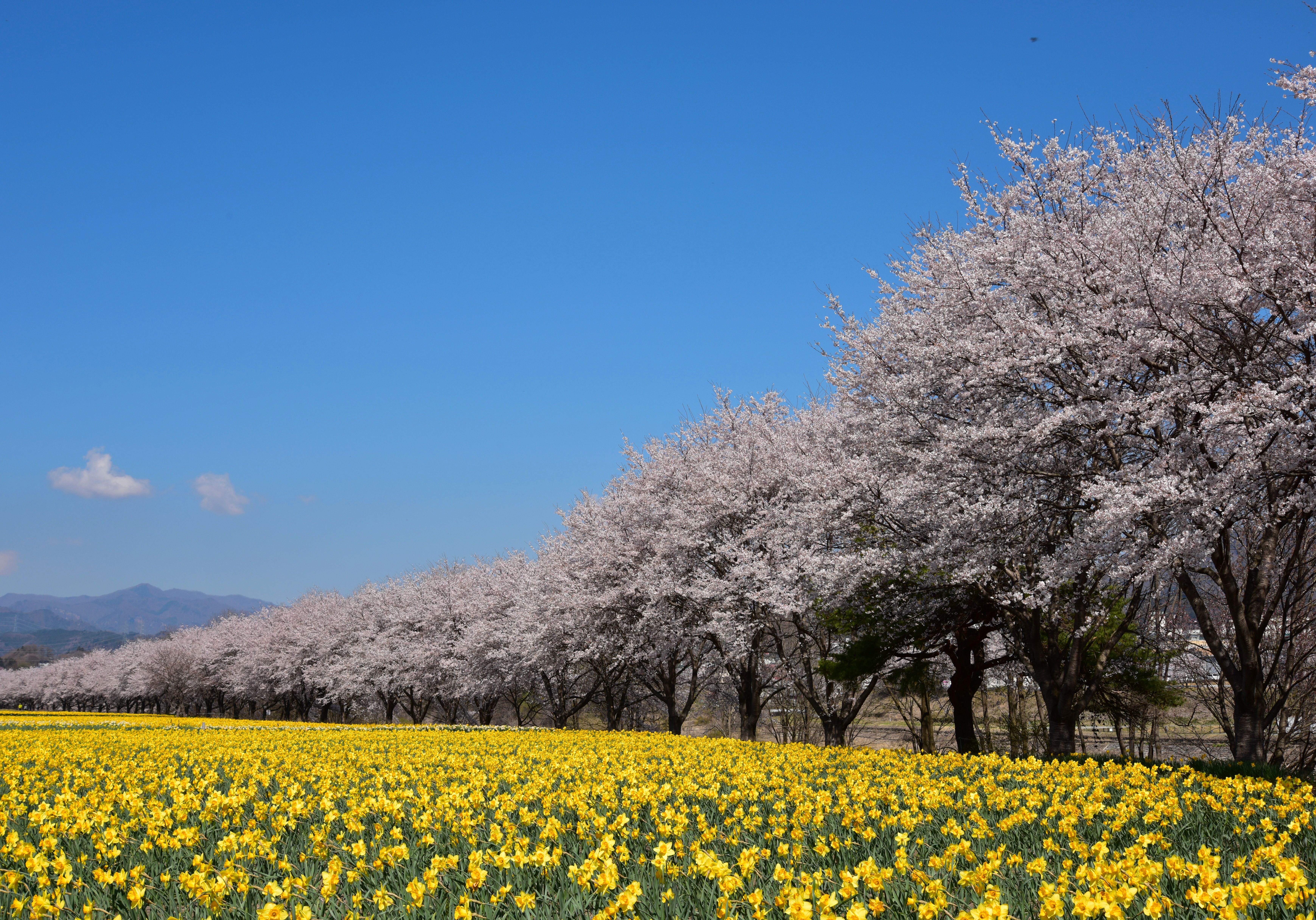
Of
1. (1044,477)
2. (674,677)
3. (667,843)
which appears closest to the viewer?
(667,843)

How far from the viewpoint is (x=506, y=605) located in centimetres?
3997

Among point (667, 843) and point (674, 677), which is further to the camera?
point (674, 677)

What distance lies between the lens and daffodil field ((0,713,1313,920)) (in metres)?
3.97

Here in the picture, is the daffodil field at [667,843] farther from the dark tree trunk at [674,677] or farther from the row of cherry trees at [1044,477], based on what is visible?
the dark tree trunk at [674,677]

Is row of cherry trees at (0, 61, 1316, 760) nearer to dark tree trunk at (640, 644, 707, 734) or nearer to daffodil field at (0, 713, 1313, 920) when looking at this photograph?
dark tree trunk at (640, 644, 707, 734)

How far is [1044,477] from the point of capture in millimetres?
13461

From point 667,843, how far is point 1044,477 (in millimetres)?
10749

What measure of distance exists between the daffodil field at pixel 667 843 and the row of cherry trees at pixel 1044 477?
14.1 feet

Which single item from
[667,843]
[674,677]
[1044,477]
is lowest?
[674,677]

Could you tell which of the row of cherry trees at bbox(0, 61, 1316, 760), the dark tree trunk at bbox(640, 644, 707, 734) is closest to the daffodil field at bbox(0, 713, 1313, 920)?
the row of cherry trees at bbox(0, 61, 1316, 760)

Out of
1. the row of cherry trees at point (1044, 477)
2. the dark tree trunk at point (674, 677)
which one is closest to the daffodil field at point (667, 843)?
the row of cherry trees at point (1044, 477)

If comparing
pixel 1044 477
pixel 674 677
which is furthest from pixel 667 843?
pixel 674 677

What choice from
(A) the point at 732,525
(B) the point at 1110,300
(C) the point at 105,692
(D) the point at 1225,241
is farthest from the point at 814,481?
(C) the point at 105,692

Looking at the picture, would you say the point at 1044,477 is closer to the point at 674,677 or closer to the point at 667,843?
the point at 667,843
